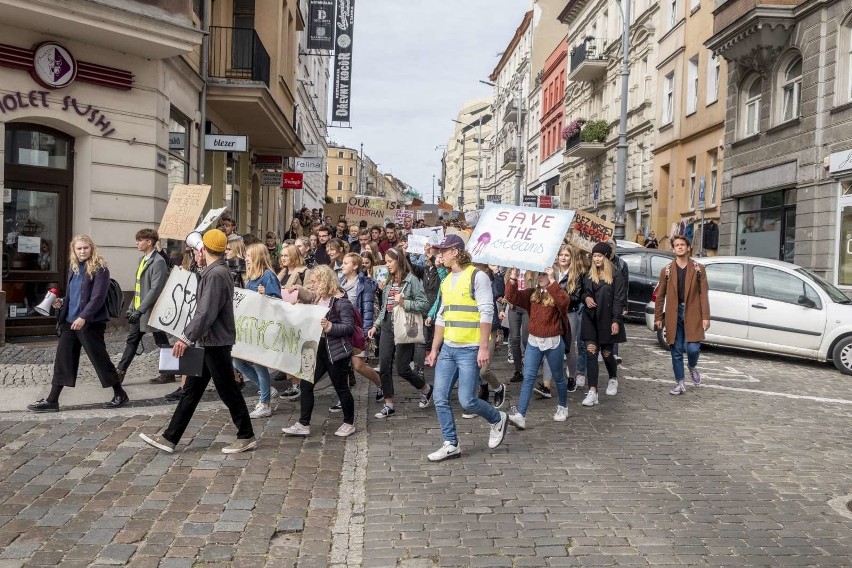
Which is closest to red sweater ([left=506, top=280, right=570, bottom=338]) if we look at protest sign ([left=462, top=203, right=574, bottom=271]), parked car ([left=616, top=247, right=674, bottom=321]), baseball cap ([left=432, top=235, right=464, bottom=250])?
protest sign ([left=462, top=203, right=574, bottom=271])

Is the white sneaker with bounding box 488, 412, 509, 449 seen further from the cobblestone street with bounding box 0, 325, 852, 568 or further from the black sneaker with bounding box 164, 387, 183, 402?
the black sneaker with bounding box 164, 387, 183, 402

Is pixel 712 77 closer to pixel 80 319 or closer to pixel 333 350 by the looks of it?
pixel 333 350

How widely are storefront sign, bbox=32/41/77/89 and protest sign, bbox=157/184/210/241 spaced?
140 inches

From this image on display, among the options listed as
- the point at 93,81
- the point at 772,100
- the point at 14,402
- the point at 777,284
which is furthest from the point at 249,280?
the point at 772,100

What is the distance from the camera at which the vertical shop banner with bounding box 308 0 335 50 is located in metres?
30.9

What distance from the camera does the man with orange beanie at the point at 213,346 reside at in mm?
6512

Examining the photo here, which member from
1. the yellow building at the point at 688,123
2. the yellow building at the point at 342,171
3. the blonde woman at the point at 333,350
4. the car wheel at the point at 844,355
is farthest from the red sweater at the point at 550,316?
the yellow building at the point at 342,171

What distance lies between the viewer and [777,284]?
510 inches

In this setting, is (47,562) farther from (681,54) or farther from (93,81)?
(681,54)

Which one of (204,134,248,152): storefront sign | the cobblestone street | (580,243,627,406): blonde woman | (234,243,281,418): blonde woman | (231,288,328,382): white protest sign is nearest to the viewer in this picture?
the cobblestone street

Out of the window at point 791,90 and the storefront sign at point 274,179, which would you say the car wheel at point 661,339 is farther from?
the storefront sign at point 274,179

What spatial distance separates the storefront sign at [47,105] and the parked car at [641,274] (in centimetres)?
984

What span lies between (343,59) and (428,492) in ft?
101

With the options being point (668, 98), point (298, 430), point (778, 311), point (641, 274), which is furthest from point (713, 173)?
point (298, 430)
